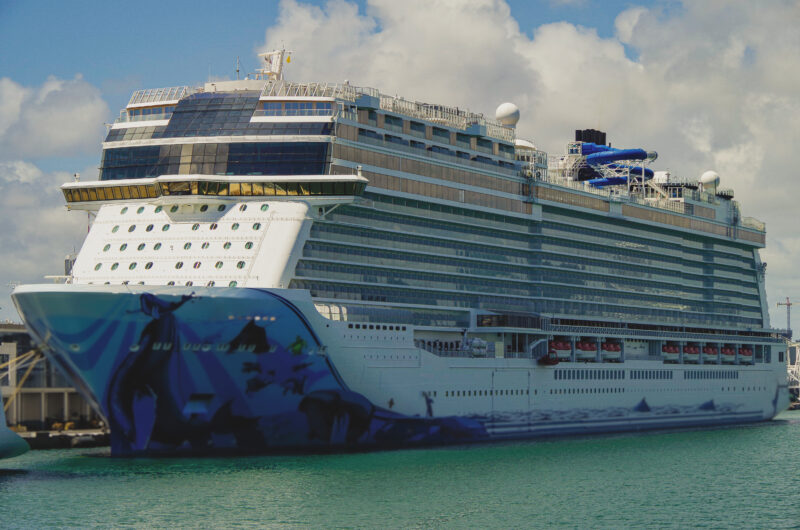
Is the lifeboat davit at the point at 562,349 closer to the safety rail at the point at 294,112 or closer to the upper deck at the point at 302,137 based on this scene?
the upper deck at the point at 302,137

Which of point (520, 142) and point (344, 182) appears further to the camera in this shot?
point (520, 142)

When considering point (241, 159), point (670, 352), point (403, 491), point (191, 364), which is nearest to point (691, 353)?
point (670, 352)

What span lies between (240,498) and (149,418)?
253 inches

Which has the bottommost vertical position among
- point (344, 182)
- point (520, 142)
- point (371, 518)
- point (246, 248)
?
point (371, 518)

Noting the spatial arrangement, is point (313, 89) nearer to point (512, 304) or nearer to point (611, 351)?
point (512, 304)

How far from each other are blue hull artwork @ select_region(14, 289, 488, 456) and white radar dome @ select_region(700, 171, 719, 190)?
38.6 m

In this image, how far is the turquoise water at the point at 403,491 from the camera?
2959 centimetres

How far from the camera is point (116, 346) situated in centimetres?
3556

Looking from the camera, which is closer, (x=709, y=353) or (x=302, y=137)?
(x=302, y=137)

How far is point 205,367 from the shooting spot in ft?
119

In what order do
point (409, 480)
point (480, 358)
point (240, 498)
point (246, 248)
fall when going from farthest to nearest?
point (480, 358) < point (246, 248) < point (409, 480) < point (240, 498)

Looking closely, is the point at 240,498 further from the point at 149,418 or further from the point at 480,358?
the point at 480,358

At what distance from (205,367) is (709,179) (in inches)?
1680

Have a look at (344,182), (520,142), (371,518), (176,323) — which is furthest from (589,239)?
(371,518)
